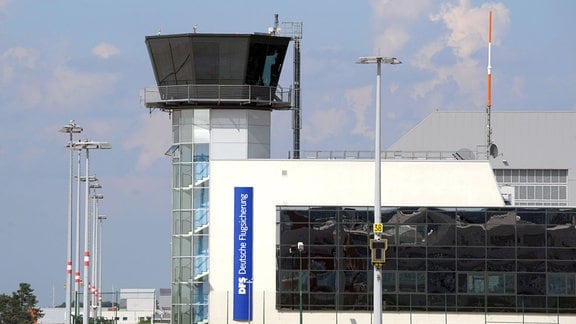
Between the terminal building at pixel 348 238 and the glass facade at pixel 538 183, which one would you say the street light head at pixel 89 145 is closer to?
the terminal building at pixel 348 238

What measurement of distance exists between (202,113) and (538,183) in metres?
64.3

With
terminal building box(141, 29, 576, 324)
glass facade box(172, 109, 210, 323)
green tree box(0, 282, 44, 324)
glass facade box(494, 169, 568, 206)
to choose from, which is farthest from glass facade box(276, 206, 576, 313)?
green tree box(0, 282, 44, 324)

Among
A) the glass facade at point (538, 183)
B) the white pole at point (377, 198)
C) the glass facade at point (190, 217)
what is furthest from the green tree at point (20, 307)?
the white pole at point (377, 198)

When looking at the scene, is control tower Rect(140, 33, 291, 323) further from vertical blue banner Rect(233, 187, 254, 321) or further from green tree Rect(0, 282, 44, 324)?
green tree Rect(0, 282, 44, 324)

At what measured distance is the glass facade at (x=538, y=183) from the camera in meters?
144

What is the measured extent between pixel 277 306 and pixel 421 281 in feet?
27.1

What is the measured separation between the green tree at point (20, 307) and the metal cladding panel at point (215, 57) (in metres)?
86.5

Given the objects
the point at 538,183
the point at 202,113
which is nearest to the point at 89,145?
the point at 202,113

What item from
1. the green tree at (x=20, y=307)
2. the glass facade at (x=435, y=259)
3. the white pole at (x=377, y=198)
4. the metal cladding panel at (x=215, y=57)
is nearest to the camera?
the white pole at (x=377, y=198)

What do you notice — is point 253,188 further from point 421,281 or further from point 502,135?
point 502,135

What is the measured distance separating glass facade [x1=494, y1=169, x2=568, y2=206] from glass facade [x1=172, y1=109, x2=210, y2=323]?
59.6 m

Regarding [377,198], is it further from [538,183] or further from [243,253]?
[538,183]

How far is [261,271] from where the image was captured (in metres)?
87.9

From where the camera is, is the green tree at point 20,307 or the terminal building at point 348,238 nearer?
the terminal building at point 348,238
